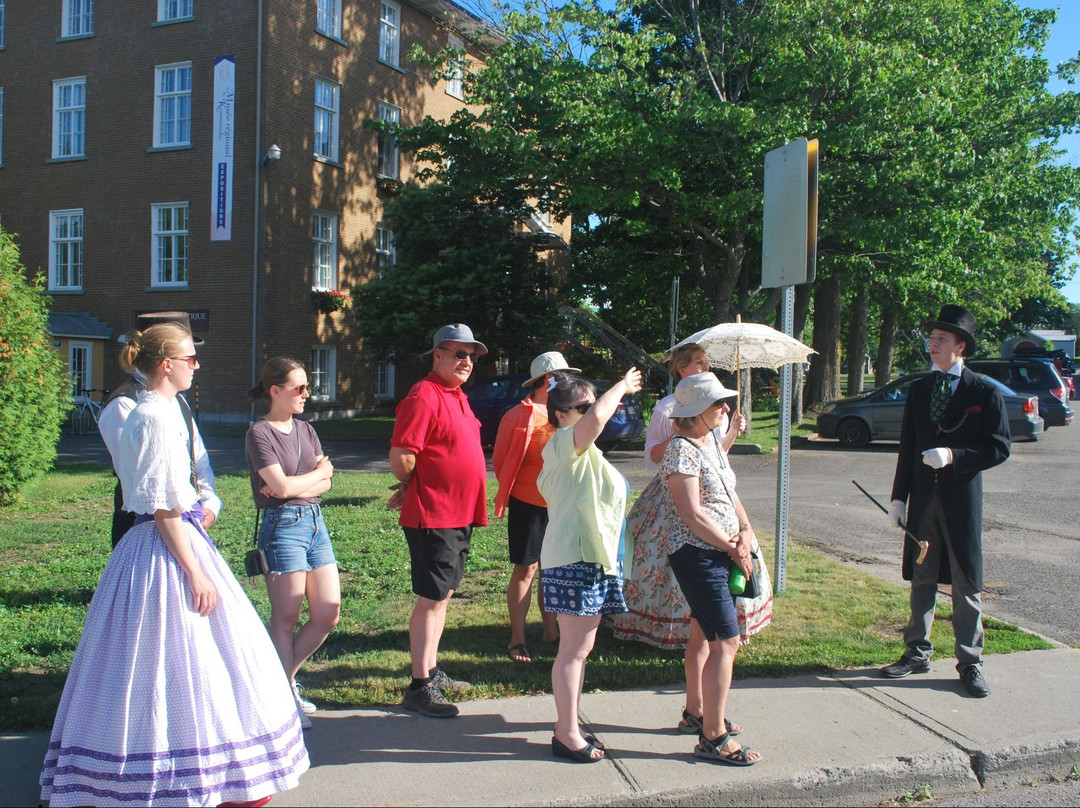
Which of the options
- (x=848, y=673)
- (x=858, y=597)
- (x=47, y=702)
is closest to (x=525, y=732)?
(x=848, y=673)

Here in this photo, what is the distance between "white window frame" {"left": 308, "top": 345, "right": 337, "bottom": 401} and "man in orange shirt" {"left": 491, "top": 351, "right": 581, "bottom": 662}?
20338 mm

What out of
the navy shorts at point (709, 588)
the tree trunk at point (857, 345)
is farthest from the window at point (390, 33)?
the navy shorts at point (709, 588)

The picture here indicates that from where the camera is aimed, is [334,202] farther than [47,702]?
Yes

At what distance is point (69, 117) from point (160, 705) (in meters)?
26.4

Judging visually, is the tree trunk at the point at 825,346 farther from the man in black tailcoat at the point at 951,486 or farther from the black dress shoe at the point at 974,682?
the black dress shoe at the point at 974,682

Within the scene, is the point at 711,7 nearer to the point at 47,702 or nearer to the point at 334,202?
the point at 334,202

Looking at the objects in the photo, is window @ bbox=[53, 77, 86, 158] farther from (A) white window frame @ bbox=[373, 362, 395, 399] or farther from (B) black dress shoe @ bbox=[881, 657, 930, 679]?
(B) black dress shoe @ bbox=[881, 657, 930, 679]

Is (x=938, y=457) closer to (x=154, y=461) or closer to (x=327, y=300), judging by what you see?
(x=154, y=461)

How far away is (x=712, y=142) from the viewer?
16.5 metres

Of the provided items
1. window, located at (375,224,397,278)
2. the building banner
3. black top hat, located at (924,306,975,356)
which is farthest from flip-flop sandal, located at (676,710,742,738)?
window, located at (375,224,397,278)

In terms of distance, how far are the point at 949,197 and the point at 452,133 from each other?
9646mm

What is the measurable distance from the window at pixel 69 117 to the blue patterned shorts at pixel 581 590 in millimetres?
25529

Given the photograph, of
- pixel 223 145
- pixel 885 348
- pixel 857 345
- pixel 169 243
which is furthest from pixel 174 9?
pixel 885 348

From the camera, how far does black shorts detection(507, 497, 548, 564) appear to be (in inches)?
209
